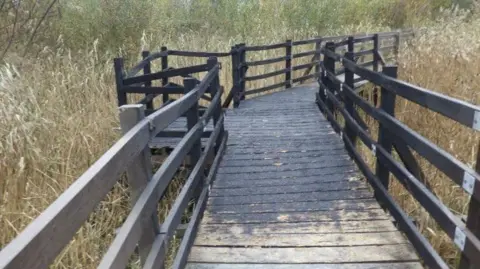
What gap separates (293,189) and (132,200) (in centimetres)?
231

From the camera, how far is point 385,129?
11.2 feet

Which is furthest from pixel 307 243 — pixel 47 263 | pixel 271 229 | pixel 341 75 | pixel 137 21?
pixel 341 75

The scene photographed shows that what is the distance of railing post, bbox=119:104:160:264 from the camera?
2.05 metres

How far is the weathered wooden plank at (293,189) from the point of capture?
4043 millimetres

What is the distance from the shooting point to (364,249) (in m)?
2.93

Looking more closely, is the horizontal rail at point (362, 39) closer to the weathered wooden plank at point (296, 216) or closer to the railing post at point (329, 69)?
the railing post at point (329, 69)

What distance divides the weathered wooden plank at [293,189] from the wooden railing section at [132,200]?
260 millimetres

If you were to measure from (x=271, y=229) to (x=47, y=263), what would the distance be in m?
2.38

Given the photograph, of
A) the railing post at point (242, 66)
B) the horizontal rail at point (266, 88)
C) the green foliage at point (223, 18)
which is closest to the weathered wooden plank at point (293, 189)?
the railing post at point (242, 66)

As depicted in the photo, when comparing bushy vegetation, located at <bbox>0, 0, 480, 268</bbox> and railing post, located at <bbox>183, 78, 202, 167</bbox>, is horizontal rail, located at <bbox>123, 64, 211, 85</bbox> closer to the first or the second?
bushy vegetation, located at <bbox>0, 0, 480, 268</bbox>

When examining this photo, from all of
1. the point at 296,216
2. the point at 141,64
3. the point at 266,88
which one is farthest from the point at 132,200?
the point at 266,88

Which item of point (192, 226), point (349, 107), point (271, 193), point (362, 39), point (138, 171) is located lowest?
point (271, 193)

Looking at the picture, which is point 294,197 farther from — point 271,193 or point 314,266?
point 314,266

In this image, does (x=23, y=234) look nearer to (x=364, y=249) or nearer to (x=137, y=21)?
(x=364, y=249)
